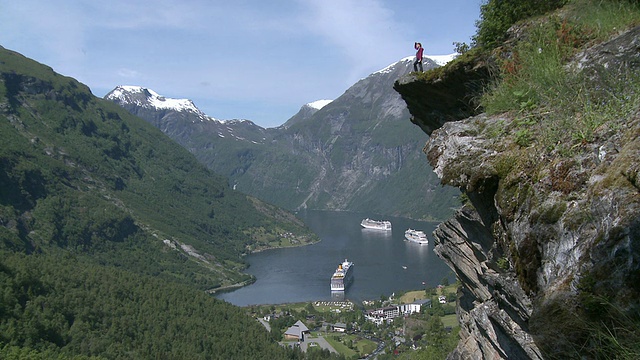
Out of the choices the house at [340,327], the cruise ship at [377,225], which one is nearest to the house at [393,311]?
the house at [340,327]

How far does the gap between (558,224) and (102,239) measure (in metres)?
128

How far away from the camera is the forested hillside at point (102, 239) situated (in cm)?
4584

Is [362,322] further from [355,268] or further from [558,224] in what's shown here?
[558,224]

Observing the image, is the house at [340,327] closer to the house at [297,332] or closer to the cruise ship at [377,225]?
the house at [297,332]

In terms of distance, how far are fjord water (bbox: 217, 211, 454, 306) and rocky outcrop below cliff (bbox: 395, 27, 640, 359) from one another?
63.7 metres

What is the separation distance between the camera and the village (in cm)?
5738

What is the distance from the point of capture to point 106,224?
120500mm

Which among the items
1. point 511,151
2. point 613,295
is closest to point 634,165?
point 613,295

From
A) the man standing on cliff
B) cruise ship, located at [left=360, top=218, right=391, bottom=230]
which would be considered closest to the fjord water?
cruise ship, located at [left=360, top=218, right=391, bottom=230]

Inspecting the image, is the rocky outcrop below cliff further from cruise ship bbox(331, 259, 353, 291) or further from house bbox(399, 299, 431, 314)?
cruise ship bbox(331, 259, 353, 291)

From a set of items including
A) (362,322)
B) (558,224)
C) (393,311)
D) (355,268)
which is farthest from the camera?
(355,268)

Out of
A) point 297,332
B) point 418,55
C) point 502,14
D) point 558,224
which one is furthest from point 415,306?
point 558,224

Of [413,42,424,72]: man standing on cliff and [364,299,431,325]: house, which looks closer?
[413,42,424,72]: man standing on cliff

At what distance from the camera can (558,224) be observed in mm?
3742
